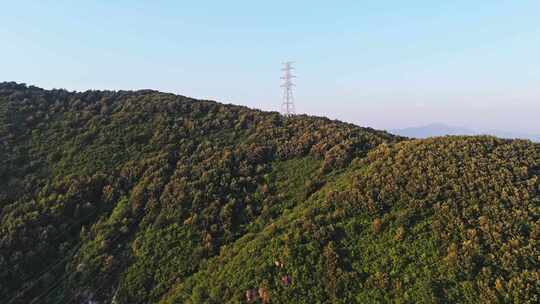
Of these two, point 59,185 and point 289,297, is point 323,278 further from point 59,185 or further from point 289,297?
point 59,185

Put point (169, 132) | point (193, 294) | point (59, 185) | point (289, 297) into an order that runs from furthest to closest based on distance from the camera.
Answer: point (169, 132), point (59, 185), point (193, 294), point (289, 297)

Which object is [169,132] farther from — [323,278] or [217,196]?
[323,278]

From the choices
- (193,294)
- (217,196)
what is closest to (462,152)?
(217,196)

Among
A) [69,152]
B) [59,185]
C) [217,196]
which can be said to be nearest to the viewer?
[217,196]

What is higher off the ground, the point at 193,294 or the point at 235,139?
the point at 235,139

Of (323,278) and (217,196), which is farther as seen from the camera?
(217,196)

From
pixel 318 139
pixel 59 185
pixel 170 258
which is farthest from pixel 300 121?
pixel 59 185

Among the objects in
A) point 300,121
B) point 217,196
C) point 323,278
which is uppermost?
point 300,121
